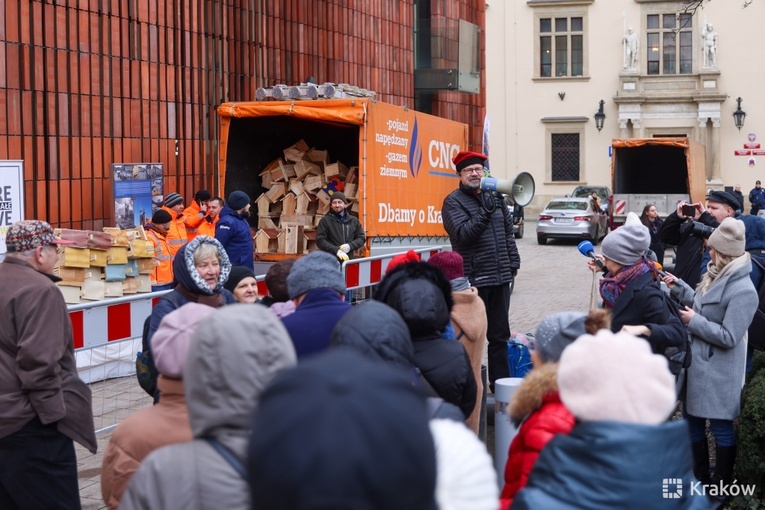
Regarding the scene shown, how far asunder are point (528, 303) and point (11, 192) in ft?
29.3

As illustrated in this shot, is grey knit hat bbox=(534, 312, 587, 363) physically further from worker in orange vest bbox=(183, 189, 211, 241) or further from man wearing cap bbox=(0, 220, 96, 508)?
worker in orange vest bbox=(183, 189, 211, 241)

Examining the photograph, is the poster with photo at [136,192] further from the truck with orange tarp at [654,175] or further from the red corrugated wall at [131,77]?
the truck with orange tarp at [654,175]

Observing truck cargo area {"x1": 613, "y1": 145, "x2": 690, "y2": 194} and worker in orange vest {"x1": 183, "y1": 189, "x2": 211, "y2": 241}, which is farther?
truck cargo area {"x1": 613, "y1": 145, "x2": 690, "y2": 194}

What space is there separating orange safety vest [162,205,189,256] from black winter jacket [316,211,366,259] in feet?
5.23

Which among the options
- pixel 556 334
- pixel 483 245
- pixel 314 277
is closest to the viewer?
pixel 556 334

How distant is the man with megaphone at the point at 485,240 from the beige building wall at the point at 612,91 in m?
36.8

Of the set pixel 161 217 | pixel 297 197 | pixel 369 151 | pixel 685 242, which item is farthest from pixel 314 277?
pixel 297 197

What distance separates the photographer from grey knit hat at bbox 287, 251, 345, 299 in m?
4.54

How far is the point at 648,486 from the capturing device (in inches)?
108

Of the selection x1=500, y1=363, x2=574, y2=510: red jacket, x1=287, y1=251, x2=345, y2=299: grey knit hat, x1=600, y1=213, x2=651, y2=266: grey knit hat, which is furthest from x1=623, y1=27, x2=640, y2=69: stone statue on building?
x1=500, y1=363, x2=574, y2=510: red jacket

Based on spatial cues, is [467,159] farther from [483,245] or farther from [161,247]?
[161,247]

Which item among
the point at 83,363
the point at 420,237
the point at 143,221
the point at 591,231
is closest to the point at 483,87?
the point at 591,231

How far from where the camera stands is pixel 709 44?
43.2 meters

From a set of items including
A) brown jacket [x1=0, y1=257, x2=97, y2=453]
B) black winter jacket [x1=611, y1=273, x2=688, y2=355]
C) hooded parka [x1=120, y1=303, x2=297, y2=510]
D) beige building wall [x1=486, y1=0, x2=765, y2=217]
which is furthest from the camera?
beige building wall [x1=486, y1=0, x2=765, y2=217]
